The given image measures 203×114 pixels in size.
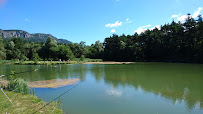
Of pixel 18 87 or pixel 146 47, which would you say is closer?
pixel 18 87

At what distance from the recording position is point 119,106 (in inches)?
275

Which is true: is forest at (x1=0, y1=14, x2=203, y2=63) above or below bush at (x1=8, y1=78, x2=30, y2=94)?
above

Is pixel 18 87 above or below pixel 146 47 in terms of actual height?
below

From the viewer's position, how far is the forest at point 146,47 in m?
45.6

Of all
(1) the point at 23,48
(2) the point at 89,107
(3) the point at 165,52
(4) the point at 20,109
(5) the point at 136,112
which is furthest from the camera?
(1) the point at 23,48

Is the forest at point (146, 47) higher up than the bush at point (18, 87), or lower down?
higher up

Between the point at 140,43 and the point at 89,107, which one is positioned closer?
the point at 89,107

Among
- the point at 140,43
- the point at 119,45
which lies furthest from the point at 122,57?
the point at 140,43

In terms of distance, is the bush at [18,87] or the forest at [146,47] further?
the forest at [146,47]

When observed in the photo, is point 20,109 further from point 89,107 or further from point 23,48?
point 23,48

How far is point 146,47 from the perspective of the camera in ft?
199

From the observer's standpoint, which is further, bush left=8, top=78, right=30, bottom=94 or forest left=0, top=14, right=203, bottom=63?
forest left=0, top=14, right=203, bottom=63

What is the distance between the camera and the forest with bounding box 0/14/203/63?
149 ft

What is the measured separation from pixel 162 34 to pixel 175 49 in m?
8.35
